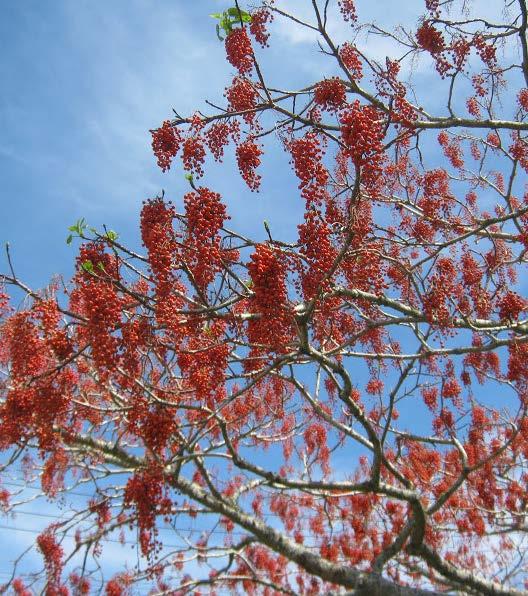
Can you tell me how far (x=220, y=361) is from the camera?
16.6 feet

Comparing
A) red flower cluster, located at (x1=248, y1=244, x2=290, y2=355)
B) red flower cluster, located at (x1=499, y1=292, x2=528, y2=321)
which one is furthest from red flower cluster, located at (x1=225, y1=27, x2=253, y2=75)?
red flower cluster, located at (x1=499, y1=292, x2=528, y2=321)

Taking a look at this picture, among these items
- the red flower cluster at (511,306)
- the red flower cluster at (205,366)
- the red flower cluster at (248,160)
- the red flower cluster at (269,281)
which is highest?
the red flower cluster at (248,160)

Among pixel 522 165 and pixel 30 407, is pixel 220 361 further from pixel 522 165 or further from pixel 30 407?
pixel 522 165

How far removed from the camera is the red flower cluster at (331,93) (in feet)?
17.3

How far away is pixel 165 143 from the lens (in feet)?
17.0

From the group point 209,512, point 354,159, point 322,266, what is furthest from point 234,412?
point 354,159

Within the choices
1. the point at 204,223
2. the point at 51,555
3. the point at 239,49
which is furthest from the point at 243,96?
the point at 51,555

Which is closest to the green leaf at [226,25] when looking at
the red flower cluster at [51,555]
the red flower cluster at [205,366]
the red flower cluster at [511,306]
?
the red flower cluster at [205,366]

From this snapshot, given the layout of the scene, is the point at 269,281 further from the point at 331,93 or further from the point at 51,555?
the point at 51,555

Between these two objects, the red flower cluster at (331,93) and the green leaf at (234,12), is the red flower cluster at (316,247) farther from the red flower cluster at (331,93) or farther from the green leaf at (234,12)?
the green leaf at (234,12)

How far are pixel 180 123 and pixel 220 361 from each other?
231cm

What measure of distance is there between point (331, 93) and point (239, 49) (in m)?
0.99

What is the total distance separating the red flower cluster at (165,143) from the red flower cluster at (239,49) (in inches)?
37.1

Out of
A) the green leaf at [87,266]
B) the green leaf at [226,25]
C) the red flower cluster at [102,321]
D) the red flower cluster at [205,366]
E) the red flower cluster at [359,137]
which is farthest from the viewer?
the green leaf at [226,25]
